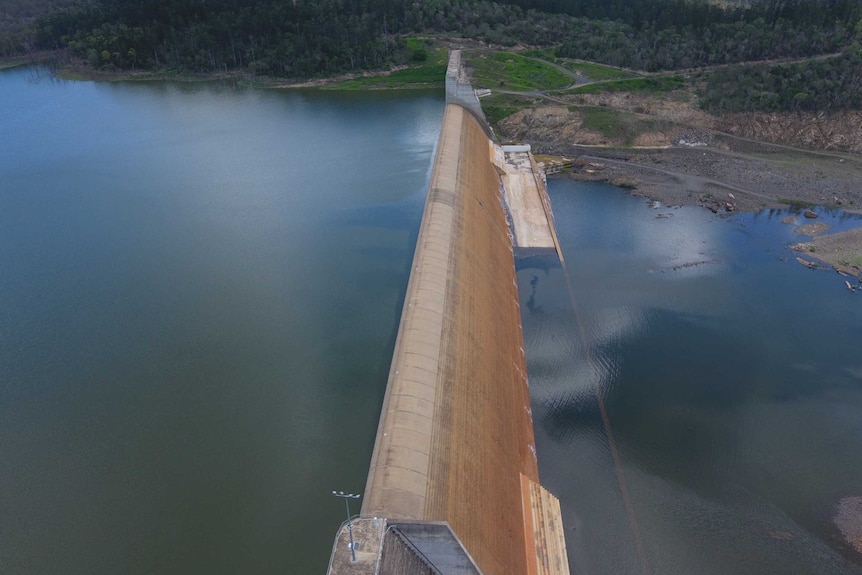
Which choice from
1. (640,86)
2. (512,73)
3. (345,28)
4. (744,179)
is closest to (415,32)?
(345,28)

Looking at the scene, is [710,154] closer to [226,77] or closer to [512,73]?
[512,73]

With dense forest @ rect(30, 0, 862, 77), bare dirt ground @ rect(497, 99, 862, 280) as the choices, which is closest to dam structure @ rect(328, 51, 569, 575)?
bare dirt ground @ rect(497, 99, 862, 280)

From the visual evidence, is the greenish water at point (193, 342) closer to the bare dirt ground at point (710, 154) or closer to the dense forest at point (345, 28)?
the bare dirt ground at point (710, 154)

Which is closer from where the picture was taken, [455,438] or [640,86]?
[455,438]

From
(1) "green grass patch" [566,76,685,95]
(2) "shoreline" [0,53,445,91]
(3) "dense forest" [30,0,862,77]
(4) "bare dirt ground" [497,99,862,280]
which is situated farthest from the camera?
(2) "shoreline" [0,53,445,91]

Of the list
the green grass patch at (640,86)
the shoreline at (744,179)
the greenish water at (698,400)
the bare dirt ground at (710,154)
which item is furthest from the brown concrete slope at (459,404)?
the green grass patch at (640,86)

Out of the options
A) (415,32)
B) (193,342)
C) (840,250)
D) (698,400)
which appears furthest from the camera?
(415,32)

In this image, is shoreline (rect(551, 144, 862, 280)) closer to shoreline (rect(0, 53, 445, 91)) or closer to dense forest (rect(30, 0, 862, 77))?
dense forest (rect(30, 0, 862, 77))
